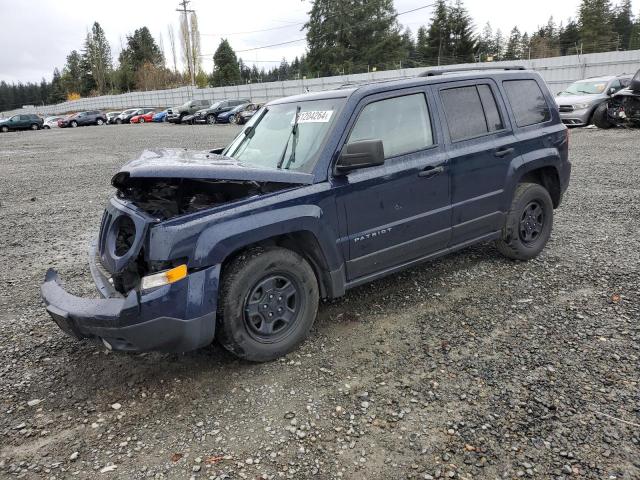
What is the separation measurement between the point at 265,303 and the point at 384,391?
0.98 metres

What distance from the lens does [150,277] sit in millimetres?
2885

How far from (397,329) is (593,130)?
15419 mm

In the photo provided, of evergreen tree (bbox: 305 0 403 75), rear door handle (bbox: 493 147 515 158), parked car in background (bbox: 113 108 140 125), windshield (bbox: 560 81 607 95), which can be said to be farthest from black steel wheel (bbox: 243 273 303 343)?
evergreen tree (bbox: 305 0 403 75)

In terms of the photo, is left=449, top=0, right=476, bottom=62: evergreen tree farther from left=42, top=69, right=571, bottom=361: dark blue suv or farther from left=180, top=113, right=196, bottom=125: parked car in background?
left=42, top=69, right=571, bottom=361: dark blue suv

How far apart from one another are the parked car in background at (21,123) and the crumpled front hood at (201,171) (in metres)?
44.1

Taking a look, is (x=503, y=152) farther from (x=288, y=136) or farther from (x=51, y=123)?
(x=51, y=123)

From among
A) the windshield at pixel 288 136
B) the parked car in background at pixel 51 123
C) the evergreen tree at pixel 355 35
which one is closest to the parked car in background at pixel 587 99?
the windshield at pixel 288 136

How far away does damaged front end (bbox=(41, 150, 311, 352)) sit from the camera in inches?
113

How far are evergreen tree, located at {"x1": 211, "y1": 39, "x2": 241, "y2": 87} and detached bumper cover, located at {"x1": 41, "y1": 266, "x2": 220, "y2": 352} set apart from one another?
82.7 meters

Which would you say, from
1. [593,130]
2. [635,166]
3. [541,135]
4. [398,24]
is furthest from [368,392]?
[398,24]

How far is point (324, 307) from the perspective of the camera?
4.25 meters

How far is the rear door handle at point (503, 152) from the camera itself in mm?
4406

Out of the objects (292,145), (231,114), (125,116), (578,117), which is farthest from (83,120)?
(292,145)

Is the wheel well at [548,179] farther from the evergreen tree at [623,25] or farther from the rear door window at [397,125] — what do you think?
the evergreen tree at [623,25]
